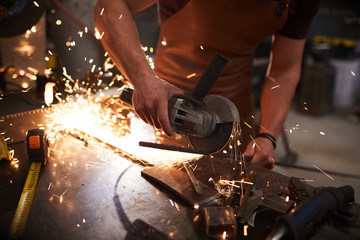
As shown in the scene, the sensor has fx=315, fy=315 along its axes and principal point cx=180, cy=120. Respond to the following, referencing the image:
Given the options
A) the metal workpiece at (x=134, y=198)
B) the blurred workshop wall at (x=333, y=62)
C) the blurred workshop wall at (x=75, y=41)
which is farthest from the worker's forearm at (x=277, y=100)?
the blurred workshop wall at (x=333, y=62)

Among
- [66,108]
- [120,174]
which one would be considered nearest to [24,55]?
[66,108]

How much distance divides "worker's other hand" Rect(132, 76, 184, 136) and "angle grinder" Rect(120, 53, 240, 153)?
3 cm

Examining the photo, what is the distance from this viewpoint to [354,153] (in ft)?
14.3

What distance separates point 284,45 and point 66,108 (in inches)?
55.4

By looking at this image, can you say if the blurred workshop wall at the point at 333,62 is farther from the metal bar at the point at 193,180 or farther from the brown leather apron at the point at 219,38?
the metal bar at the point at 193,180

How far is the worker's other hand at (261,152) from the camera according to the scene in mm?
1721

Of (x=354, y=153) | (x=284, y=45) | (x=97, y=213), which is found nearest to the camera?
(x=97, y=213)

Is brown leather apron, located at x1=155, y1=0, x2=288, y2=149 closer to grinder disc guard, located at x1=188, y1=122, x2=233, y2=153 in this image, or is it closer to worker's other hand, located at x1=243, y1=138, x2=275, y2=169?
worker's other hand, located at x1=243, y1=138, x2=275, y2=169

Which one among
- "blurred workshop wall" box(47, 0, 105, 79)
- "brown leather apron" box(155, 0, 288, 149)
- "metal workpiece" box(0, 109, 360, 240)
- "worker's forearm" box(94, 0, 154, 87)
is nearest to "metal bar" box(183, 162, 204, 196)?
"metal workpiece" box(0, 109, 360, 240)

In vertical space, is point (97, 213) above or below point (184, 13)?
below

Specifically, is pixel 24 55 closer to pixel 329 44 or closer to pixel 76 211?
pixel 76 211

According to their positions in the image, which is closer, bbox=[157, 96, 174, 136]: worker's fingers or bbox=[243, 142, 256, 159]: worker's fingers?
bbox=[157, 96, 174, 136]: worker's fingers

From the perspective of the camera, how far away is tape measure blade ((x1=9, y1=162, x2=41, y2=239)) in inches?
36.8

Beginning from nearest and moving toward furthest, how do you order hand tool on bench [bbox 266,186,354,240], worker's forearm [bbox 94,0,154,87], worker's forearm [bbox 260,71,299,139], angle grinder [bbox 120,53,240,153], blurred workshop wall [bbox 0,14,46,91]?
hand tool on bench [bbox 266,186,354,240], angle grinder [bbox 120,53,240,153], worker's forearm [bbox 94,0,154,87], worker's forearm [bbox 260,71,299,139], blurred workshop wall [bbox 0,14,46,91]
